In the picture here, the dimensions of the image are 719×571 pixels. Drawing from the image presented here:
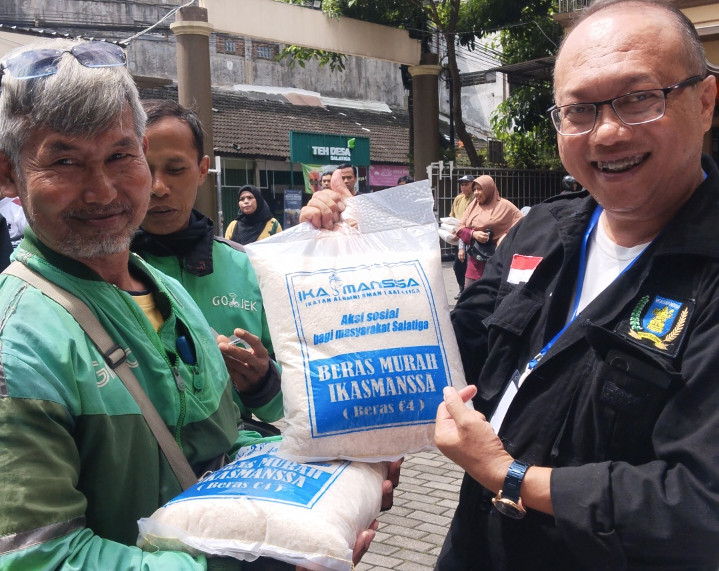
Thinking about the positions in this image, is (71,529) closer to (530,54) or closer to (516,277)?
(516,277)

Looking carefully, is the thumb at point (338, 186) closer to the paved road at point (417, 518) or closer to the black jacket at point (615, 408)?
the black jacket at point (615, 408)

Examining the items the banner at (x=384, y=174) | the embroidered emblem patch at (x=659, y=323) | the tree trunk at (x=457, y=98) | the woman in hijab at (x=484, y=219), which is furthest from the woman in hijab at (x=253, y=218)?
the banner at (x=384, y=174)

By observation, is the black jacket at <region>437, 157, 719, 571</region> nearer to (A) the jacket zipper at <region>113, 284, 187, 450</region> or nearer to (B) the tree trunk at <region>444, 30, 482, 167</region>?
(A) the jacket zipper at <region>113, 284, 187, 450</region>

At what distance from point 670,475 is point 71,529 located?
111 centimetres

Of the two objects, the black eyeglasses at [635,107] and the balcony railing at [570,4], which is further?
the balcony railing at [570,4]

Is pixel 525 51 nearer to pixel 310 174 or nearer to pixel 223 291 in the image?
pixel 310 174

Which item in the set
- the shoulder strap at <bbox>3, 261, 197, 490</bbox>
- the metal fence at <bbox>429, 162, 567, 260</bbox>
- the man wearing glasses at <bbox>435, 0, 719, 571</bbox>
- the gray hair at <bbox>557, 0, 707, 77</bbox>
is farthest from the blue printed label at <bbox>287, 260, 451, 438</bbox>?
the metal fence at <bbox>429, 162, 567, 260</bbox>

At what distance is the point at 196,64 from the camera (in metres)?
11.5

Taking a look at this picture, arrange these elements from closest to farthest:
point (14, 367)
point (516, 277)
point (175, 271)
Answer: point (14, 367) < point (516, 277) < point (175, 271)

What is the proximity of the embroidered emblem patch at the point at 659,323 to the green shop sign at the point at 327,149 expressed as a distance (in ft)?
66.8

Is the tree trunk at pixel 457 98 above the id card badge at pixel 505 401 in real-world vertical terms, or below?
above

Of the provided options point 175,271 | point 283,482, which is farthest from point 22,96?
point 175,271

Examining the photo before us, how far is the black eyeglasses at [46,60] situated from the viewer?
4.91 ft

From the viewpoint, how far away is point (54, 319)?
142 centimetres
